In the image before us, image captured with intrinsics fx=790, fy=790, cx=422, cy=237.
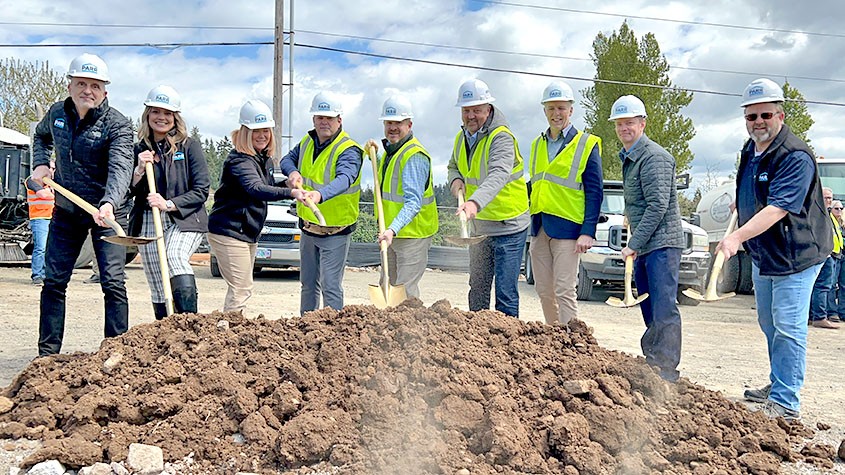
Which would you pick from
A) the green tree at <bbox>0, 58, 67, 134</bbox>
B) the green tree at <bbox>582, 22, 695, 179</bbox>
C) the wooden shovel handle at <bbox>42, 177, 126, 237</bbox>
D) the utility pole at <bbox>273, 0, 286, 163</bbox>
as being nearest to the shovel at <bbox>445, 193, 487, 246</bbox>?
the wooden shovel handle at <bbox>42, 177, 126, 237</bbox>

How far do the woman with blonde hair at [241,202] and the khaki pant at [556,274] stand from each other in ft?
6.09

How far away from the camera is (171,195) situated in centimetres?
565

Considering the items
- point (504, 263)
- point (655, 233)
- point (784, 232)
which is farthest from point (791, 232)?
point (504, 263)

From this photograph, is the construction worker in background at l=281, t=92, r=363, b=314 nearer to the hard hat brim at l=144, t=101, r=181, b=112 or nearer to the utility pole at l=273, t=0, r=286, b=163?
the hard hat brim at l=144, t=101, r=181, b=112

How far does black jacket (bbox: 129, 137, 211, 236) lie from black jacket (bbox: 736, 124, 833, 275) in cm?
377

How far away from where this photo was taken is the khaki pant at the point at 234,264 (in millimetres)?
5719

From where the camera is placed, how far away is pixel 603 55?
18.2 m

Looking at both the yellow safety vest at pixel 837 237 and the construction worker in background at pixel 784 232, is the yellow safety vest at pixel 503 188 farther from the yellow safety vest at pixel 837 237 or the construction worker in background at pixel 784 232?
the yellow safety vest at pixel 837 237

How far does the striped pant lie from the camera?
5.49m

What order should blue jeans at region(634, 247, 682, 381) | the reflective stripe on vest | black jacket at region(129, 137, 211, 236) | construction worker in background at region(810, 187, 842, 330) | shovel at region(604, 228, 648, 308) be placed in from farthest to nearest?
the reflective stripe on vest, construction worker in background at region(810, 187, 842, 330), black jacket at region(129, 137, 211, 236), blue jeans at region(634, 247, 682, 381), shovel at region(604, 228, 648, 308)

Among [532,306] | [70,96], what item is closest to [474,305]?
[70,96]

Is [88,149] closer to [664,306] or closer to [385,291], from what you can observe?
[385,291]

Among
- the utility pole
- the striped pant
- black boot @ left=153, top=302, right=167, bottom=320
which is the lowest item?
black boot @ left=153, top=302, right=167, bottom=320

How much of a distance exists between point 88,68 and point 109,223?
→ 1.07 metres
